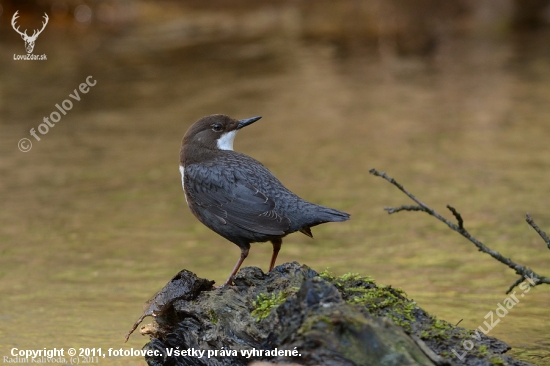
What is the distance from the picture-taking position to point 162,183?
885 centimetres

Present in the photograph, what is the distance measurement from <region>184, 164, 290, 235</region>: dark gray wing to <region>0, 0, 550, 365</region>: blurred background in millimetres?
963

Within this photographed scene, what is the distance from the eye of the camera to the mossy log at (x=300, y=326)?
299cm

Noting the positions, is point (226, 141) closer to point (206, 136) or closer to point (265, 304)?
point (206, 136)

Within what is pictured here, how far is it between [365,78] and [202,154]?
8.60m

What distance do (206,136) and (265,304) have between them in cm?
169

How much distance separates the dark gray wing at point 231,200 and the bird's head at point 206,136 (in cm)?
15

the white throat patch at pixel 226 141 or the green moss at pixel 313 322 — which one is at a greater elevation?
the white throat patch at pixel 226 141

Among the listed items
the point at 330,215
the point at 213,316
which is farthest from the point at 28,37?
the point at 213,316

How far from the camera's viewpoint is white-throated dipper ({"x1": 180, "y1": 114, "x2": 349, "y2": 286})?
177 inches

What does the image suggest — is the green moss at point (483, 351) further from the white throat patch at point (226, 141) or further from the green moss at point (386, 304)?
the white throat patch at point (226, 141)

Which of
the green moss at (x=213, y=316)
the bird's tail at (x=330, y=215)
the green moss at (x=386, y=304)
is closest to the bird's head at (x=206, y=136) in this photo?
the bird's tail at (x=330, y=215)

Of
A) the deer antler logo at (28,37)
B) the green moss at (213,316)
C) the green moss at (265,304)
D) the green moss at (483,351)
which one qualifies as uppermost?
the deer antler logo at (28,37)

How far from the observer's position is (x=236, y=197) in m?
4.77

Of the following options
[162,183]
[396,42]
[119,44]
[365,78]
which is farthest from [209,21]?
[162,183]
